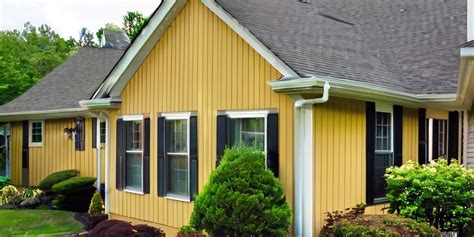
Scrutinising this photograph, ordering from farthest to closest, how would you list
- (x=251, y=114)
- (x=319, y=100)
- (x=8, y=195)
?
(x=8, y=195)
(x=251, y=114)
(x=319, y=100)

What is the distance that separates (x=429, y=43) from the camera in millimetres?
12273

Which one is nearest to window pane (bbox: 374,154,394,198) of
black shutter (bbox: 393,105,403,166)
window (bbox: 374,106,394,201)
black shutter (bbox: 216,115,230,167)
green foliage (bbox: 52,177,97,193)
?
window (bbox: 374,106,394,201)

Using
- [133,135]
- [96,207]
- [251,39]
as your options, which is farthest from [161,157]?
[96,207]

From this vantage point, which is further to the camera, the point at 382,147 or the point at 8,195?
the point at 8,195

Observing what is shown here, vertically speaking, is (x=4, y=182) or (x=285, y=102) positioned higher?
(x=285, y=102)

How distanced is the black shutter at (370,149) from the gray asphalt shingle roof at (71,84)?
9.41 meters

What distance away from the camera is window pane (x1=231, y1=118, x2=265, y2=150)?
8.55 m

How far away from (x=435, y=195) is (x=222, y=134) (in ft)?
11.2

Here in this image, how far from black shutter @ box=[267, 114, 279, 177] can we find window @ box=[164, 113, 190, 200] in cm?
191

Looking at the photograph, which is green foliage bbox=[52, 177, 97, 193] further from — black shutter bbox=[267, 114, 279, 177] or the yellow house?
black shutter bbox=[267, 114, 279, 177]

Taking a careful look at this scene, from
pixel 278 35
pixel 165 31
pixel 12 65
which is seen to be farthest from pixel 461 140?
pixel 12 65

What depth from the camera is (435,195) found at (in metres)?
8.24

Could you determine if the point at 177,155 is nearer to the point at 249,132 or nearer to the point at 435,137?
the point at 249,132

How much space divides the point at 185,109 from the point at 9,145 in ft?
36.2
